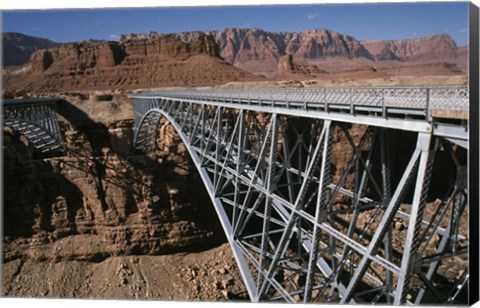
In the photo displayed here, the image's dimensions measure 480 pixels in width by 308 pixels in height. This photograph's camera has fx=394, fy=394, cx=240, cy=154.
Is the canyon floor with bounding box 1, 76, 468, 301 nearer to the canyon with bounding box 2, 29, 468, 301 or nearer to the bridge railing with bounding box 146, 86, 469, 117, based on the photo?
the canyon with bounding box 2, 29, 468, 301

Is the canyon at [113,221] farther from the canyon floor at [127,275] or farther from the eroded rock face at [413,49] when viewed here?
the eroded rock face at [413,49]

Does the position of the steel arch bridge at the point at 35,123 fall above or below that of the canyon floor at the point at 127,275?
above

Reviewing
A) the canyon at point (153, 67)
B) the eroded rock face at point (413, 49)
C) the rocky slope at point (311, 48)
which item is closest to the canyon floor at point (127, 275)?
the canyon at point (153, 67)

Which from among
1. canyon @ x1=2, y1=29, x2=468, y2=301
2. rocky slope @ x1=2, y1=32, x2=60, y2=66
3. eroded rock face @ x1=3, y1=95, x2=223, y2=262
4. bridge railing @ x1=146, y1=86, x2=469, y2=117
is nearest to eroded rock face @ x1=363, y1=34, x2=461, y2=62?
canyon @ x1=2, y1=29, x2=468, y2=301

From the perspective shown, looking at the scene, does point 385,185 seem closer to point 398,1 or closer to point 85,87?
point 398,1

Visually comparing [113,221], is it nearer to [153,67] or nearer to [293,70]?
[153,67]

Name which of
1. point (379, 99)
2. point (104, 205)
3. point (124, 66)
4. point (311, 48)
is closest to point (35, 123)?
point (104, 205)

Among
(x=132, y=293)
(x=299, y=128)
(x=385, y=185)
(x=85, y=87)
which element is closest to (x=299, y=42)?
(x=85, y=87)
